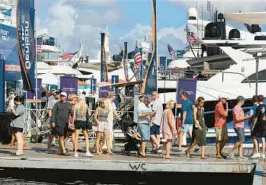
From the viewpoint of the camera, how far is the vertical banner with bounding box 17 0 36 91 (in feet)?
59.1

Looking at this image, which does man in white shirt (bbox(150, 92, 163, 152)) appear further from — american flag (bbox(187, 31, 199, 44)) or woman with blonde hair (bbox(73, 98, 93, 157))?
american flag (bbox(187, 31, 199, 44))

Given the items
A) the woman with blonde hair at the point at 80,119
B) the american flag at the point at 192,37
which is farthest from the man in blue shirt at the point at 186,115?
the american flag at the point at 192,37

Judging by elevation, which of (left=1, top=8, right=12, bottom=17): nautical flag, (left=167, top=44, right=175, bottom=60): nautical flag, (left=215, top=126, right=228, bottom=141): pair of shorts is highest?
(left=1, top=8, right=12, bottom=17): nautical flag

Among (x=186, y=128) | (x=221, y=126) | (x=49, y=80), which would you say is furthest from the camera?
(x=49, y=80)

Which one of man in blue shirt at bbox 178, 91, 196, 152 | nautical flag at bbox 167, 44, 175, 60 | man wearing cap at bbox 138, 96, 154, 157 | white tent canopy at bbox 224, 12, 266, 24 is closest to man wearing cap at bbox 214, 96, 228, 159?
man in blue shirt at bbox 178, 91, 196, 152

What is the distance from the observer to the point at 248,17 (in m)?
34.0

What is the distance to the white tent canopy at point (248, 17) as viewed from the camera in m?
33.2

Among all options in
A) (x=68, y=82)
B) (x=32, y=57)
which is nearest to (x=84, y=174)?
(x=32, y=57)

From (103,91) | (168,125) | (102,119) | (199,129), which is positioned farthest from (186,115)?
(103,91)

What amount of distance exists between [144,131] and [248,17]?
65.3 ft

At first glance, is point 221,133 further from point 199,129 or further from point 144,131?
point 144,131

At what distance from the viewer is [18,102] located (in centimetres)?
1571

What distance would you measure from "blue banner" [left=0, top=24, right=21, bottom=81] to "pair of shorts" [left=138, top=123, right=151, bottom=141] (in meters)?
8.61

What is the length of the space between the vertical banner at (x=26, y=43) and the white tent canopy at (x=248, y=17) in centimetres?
1760
